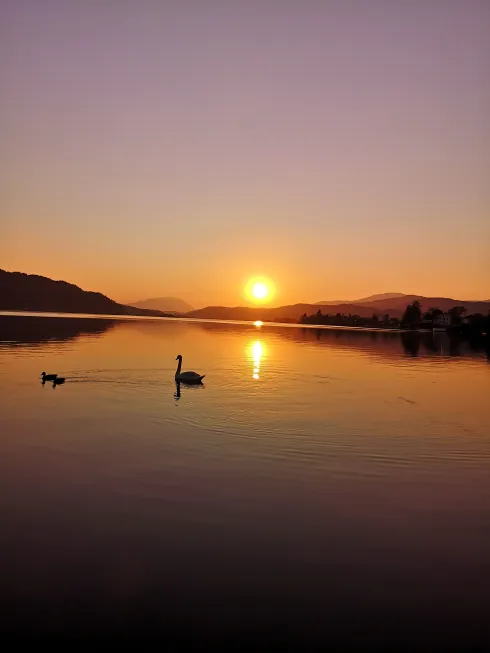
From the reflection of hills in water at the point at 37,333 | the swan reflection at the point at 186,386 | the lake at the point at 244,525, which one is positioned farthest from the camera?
the reflection of hills in water at the point at 37,333

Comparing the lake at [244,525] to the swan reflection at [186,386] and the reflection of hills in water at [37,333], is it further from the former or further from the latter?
the reflection of hills in water at [37,333]

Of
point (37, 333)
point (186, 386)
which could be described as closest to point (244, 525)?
point (186, 386)

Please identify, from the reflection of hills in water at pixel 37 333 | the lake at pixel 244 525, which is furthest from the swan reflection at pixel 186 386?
the reflection of hills in water at pixel 37 333

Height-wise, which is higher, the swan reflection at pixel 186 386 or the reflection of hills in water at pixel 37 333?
the reflection of hills in water at pixel 37 333

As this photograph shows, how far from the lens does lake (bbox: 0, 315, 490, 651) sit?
30.7 ft

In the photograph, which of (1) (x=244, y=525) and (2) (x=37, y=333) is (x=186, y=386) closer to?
(1) (x=244, y=525)

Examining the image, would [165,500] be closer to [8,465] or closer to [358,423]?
[8,465]

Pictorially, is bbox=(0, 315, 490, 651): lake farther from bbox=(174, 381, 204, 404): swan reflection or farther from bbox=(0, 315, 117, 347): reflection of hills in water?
bbox=(0, 315, 117, 347): reflection of hills in water

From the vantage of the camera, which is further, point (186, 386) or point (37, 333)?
point (37, 333)

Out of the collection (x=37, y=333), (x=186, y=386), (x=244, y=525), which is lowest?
(x=244, y=525)

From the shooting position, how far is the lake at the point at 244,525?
934 centimetres

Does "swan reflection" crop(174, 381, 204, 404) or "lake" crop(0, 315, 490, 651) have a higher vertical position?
"swan reflection" crop(174, 381, 204, 404)

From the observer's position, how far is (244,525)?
13289 mm

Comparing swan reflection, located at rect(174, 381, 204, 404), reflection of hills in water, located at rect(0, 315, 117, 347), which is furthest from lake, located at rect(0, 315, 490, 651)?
reflection of hills in water, located at rect(0, 315, 117, 347)
